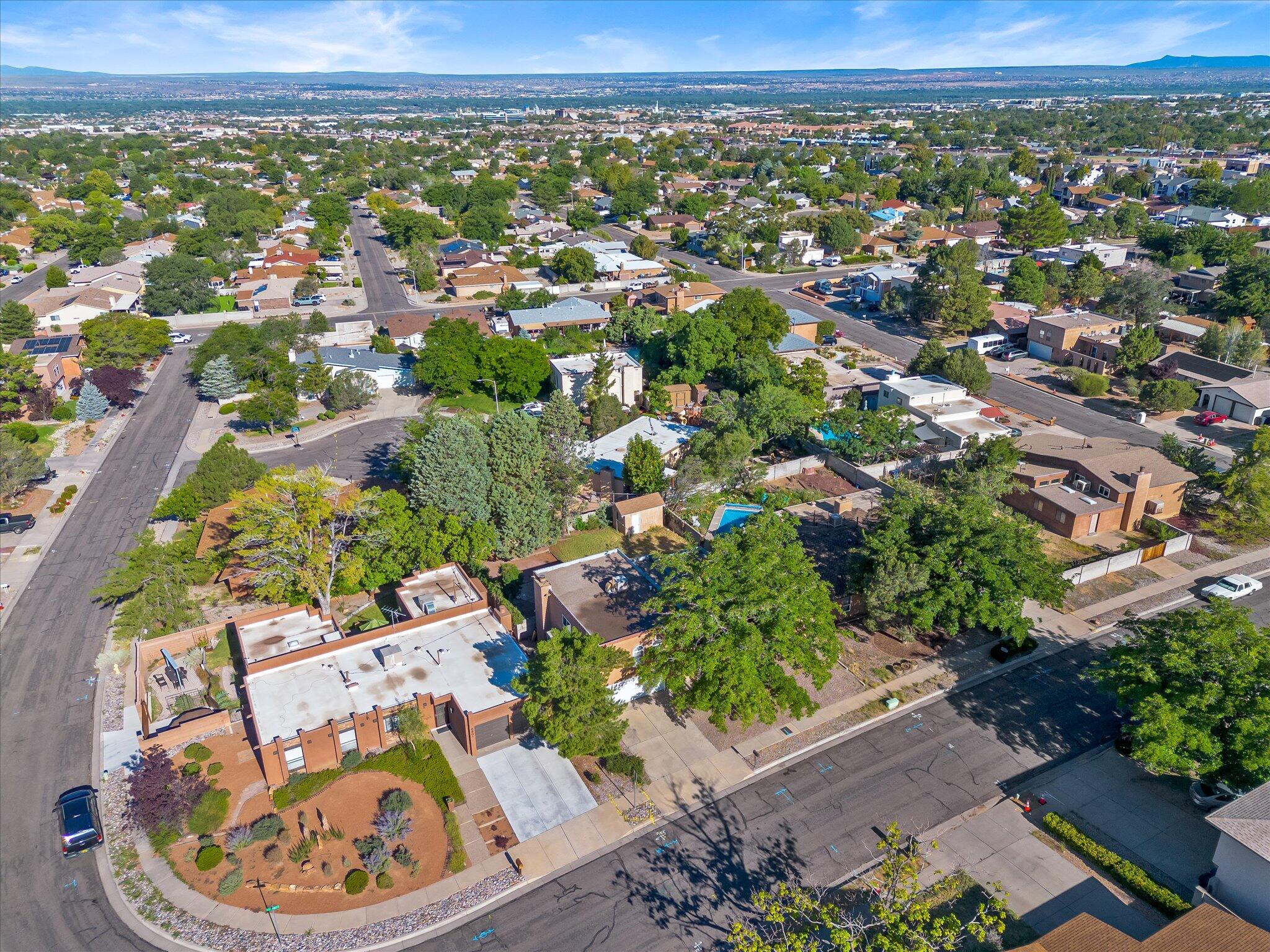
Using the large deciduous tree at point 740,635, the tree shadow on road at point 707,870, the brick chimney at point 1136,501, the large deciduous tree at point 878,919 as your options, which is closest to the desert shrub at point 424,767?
the tree shadow on road at point 707,870

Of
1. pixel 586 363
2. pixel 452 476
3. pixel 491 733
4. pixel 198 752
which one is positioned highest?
pixel 452 476

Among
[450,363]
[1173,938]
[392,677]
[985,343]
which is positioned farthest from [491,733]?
[985,343]

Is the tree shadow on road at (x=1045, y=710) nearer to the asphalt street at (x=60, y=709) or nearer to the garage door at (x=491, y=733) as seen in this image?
the garage door at (x=491, y=733)

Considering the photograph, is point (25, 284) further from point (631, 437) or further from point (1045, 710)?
point (1045, 710)

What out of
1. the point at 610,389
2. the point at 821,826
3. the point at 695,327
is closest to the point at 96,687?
the point at 821,826

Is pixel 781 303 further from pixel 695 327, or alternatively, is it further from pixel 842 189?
pixel 842 189

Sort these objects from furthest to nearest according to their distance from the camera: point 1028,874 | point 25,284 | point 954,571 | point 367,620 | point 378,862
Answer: point 25,284
point 367,620
point 954,571
point 378,862
point 1028,874
